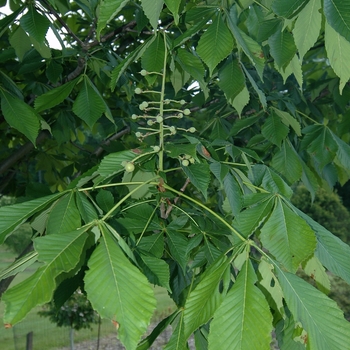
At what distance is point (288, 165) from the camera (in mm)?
1405

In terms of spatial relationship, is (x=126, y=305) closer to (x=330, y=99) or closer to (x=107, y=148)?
(x=107, y=148)

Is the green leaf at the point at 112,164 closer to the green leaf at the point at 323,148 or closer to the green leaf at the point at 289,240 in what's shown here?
the green leaf at the point at 289,240

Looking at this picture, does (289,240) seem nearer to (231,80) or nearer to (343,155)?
(231,80)

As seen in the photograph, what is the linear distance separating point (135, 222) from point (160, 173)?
11 cm

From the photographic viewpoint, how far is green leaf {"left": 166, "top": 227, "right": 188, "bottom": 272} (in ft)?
Result: 2.74

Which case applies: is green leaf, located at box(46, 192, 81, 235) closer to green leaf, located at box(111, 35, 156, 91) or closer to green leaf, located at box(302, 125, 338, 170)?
green leaf, located at box(111, 35, 156, 91)

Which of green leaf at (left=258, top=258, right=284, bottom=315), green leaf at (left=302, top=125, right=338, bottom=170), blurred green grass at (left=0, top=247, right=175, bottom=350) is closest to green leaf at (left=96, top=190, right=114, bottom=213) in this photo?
green leaf at (left=258, top=258, right=284, bottom=315)

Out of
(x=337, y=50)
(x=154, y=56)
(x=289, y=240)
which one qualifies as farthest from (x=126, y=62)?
(x=289, y=240)

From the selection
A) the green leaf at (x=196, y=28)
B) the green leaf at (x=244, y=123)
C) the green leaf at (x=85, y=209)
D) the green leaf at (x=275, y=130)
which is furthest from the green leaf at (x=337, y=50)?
the green leaf at (x=244, y=123)

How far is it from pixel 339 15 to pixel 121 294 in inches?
18.6

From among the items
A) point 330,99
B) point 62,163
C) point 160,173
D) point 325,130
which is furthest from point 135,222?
point 62,163

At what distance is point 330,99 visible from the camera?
2.09 metres

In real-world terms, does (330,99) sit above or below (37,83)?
below

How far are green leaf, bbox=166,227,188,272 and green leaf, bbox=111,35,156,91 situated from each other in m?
0.32
